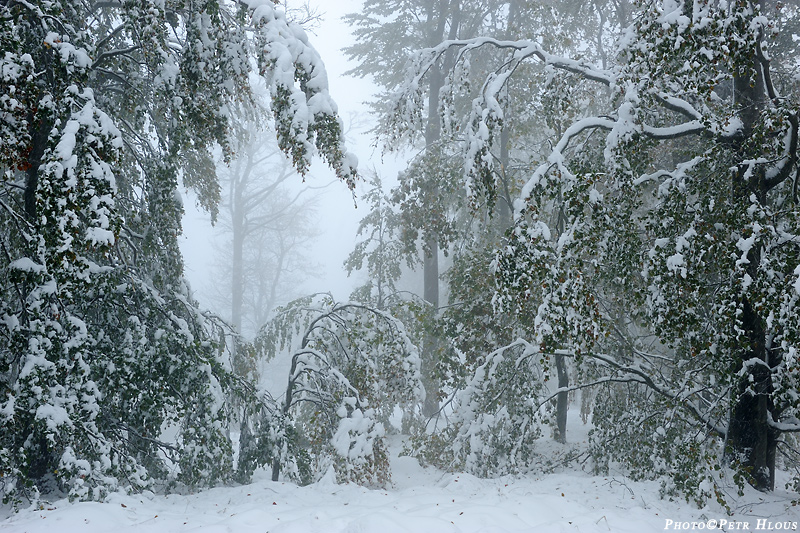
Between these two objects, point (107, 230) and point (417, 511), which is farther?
point (417, 511)

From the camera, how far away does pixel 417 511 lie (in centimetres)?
439

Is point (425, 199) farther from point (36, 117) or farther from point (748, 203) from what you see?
point (36, 117)

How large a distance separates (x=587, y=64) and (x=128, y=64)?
5093mm

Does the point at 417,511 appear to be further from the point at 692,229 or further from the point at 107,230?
the point at 692,229

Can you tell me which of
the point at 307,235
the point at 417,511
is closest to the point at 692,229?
the point at 417,511

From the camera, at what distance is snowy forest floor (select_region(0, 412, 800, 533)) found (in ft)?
12.9

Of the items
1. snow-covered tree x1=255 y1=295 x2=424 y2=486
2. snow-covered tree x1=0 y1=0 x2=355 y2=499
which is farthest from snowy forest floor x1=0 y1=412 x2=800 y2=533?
snow-covered tree x1=255 y1=295 x2=424 y2=486

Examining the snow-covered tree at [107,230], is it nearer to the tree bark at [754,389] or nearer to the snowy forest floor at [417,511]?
the snowy forest floor at [417,511]

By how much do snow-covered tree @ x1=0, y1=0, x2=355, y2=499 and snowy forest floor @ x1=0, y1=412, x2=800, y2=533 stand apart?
0.35 metres

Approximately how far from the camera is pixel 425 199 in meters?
9.22

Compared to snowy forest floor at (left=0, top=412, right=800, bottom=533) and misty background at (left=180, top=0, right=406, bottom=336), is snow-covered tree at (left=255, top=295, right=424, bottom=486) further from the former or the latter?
misty background at (left=180, top=0, right=406, bottom=336)

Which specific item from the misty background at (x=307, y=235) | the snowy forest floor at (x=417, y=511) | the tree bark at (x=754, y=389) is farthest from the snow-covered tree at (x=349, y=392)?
the misty background at (x=307, y=235)

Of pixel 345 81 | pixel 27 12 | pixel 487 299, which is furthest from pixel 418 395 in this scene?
pixel 345 81

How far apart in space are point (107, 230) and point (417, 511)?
3.32 meters
